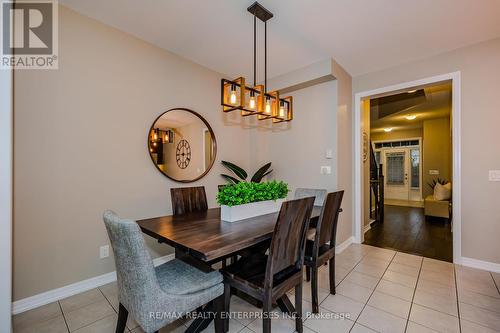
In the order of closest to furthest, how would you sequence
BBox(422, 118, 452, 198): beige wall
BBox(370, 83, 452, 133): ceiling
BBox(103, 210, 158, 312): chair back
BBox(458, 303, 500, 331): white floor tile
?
BBox(103, 210, 158, 312): chair back, BBox(458, 303, 500, 331): white floor tile, BBox(370, 83, 452, 133): ceiling, BBox(422, 118, 452, 198): beige wall

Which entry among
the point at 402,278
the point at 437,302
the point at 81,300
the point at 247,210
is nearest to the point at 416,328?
the point at 437,302

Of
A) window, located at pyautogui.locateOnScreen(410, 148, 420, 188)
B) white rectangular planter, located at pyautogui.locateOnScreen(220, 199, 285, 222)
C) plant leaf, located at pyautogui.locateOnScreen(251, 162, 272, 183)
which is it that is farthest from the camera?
window, located at pyautogui.locateOnScreen(410, 148, 420, 188)

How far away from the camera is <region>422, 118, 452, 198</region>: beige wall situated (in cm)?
648

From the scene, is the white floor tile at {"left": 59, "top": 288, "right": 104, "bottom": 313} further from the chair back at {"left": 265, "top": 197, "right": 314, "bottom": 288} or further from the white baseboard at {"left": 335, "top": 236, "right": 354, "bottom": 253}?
the white baseboard at {"left": 335, "top": 236, "right": 354, "bottom": 253}

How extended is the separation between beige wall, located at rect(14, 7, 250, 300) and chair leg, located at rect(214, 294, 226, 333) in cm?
155

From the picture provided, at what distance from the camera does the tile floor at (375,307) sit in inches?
67.7

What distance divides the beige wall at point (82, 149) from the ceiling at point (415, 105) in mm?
3865

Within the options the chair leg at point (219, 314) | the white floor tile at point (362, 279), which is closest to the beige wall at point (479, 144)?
the white floor tile at point (362, 279)

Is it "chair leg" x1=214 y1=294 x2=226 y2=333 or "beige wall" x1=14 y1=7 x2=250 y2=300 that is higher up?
"beige wall" x1=14 y1=7 x2=250 y2=300

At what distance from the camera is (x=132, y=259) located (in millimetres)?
1187

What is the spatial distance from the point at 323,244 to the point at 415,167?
7.48 metres

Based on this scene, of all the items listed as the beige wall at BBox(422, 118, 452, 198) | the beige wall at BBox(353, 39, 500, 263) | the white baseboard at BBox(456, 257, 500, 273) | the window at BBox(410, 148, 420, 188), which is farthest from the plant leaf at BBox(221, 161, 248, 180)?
the window at BBox(410, 148, 420, 188)

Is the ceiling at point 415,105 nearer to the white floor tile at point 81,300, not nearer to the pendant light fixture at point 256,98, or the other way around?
the pendant light fixture at point 256,98

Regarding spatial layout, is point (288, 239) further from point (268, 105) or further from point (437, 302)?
point (437, 302)
